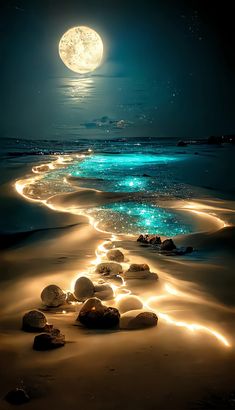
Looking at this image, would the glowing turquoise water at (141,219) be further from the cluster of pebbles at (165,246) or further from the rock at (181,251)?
the rock at (181,251)

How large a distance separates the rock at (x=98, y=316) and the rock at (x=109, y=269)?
110 cm

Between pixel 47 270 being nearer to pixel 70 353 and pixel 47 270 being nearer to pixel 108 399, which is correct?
pixel 70 353

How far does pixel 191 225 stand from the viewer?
6914mm

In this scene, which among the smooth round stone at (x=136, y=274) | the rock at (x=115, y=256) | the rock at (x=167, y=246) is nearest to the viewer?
the smooth round stone at (x=136, y=274)

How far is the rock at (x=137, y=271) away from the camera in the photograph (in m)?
4.13

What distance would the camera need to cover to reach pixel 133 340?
109 inches

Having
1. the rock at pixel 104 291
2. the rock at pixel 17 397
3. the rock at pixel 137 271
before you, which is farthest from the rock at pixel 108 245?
the rock at pixel 17 397

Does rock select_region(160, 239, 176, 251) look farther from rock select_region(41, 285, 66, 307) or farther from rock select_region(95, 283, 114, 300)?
rock select_region(41, 285, 66, 307)

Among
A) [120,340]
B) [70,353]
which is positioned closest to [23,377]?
[70,353]

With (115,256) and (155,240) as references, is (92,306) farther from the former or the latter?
(155,240)

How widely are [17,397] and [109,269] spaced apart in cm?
224

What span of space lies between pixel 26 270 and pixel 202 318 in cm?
221

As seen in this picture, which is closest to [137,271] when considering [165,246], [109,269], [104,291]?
[109,269]

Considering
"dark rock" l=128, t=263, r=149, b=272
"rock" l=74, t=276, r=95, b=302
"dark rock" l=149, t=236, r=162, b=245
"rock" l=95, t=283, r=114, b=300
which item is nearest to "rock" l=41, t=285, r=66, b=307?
"rock" l=74, t=276, r=95, b=302
